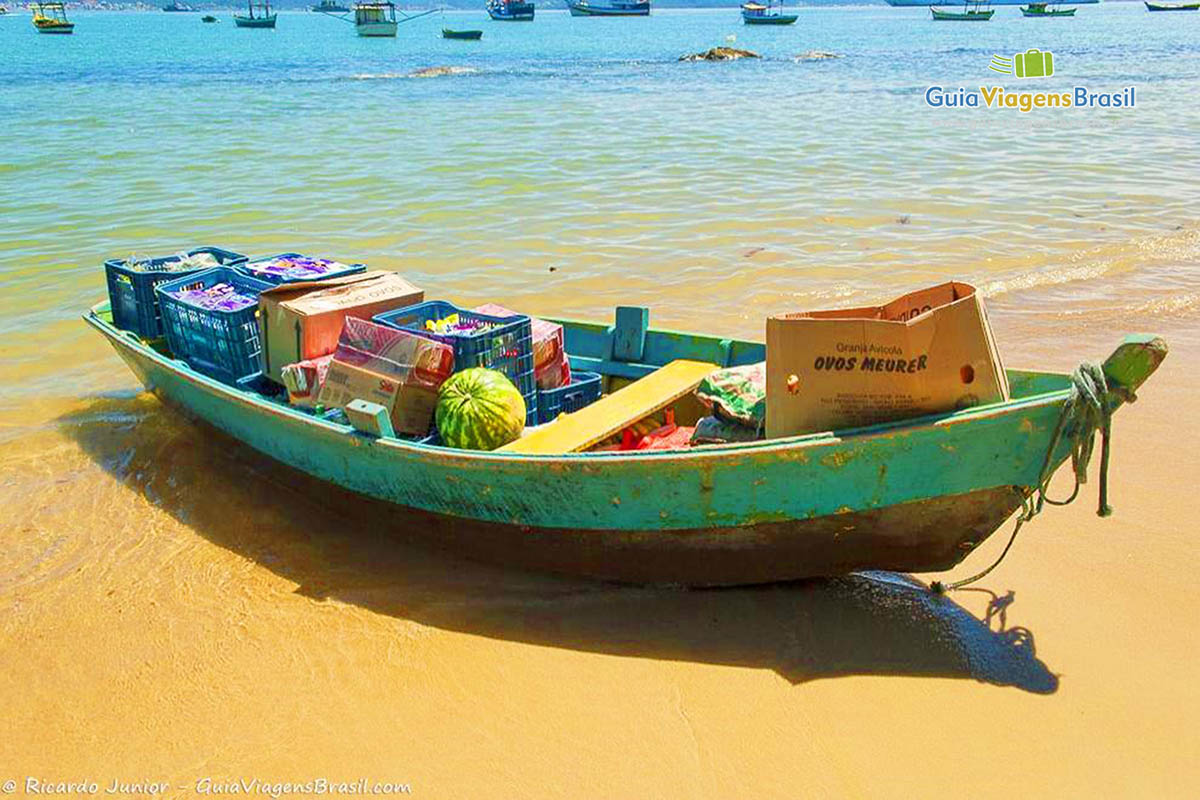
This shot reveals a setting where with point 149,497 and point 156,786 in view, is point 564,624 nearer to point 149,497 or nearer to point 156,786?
point 156,786

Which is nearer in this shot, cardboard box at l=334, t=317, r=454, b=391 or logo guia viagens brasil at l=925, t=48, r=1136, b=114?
cardboard box at l=334, t=317, r=454, b=391

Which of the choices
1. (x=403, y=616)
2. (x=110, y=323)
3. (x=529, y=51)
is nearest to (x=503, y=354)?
(x=403, y=616)

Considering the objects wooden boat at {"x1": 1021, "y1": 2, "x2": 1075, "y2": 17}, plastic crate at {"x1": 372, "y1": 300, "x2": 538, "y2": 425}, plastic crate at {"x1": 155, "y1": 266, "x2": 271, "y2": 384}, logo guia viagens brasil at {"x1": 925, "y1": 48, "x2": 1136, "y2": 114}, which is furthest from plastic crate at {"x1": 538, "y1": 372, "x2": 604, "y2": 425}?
wooden boat at {"x1": 1021, "y1": 2, "x2": 1075, "y2": 17}

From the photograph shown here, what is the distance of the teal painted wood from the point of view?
371cm

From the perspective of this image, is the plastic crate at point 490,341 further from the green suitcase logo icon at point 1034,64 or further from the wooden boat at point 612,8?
the wooden boat at point 612,8

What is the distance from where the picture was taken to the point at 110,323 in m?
7.23

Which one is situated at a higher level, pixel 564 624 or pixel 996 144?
pixel 996 144

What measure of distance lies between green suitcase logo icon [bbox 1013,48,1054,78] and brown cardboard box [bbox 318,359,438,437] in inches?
1436

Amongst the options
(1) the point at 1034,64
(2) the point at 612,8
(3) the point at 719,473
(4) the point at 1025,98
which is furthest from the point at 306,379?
(2) the point at 612,8

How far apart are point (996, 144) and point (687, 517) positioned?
1738cm

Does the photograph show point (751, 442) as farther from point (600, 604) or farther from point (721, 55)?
point (721, 55)

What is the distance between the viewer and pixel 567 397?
5555 millimetres

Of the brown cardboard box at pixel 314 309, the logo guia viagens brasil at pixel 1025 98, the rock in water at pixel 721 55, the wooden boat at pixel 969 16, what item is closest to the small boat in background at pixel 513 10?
the wooden boat at pixel 969 16

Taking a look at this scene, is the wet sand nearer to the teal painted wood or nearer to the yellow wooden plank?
the teal painted wood
